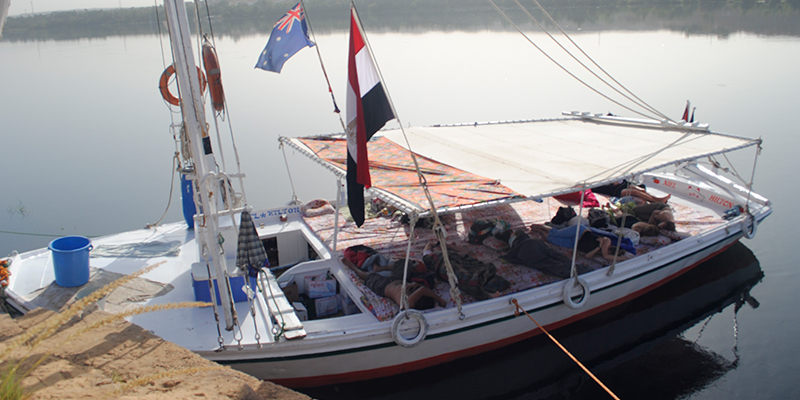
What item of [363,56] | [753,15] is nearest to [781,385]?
[363,56]

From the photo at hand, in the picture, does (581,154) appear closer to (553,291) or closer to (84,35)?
(553,291)

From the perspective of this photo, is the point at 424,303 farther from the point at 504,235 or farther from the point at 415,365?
the point at 504,235

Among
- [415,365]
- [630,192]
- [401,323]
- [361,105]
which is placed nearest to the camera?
[361,105]

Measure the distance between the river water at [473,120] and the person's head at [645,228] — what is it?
0.95m

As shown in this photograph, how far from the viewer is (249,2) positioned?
47.2 m

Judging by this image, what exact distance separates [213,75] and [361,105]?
1995mm

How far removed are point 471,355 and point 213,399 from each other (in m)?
3.61

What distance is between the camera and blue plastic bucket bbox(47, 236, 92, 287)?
5.38m

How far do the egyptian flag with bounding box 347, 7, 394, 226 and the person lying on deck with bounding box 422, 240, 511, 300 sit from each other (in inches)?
64.7

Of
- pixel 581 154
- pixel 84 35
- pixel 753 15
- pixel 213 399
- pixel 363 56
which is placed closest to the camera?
pixel 213 399

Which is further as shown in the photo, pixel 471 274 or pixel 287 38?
pixel 287 38

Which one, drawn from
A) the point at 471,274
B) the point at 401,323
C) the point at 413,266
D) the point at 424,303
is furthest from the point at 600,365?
the point at 401,323

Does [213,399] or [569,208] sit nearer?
[213,399]

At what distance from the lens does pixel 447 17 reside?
41.9 metres
